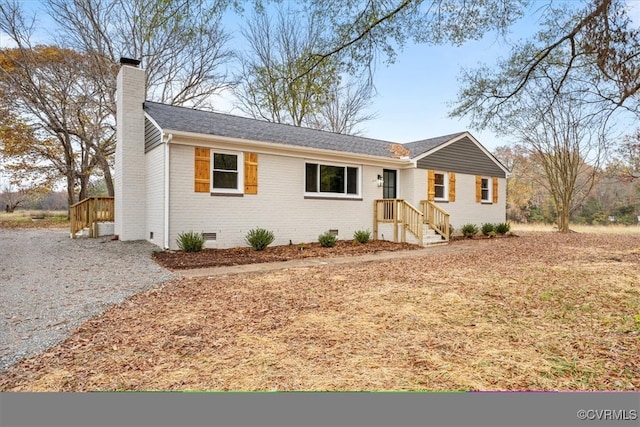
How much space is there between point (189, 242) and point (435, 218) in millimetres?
8675

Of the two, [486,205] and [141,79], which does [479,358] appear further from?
[486,205]

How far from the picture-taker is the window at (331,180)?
36.5ft

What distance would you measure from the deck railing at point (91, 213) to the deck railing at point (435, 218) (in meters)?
11.0

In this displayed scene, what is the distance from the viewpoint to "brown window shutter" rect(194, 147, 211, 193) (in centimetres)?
899

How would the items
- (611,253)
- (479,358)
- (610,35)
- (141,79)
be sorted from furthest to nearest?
(141,79), (611,253), (610,35), (479,358)

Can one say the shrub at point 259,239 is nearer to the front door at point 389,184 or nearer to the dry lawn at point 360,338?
the dry lawn at point 360,338

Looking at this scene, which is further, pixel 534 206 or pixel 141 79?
pixel 534 206

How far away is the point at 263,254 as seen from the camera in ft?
28.9

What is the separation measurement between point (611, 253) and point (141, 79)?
→ 1391 centimetres

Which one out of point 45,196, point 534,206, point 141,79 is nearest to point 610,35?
point 141,79

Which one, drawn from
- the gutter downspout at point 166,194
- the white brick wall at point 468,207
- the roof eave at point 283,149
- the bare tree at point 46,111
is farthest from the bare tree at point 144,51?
the white brick wall at point 468,207

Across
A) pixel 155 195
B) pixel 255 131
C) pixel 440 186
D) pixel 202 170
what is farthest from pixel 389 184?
pixel 155 195

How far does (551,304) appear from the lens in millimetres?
4219

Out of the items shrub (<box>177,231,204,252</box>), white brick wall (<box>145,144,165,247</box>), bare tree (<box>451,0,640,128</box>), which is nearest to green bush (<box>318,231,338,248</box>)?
shrub (<box>177,231,204,252</box>)
